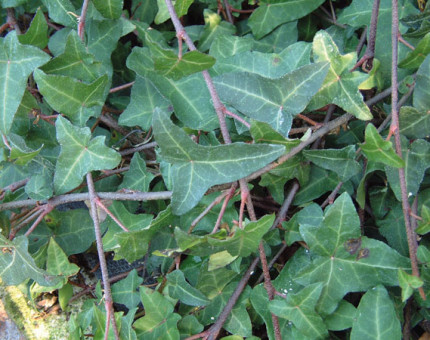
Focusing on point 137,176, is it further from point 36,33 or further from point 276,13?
point 276,13

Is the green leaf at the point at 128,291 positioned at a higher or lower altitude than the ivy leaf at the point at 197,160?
lower

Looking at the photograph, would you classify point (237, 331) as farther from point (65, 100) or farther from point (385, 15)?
point (385, 15)

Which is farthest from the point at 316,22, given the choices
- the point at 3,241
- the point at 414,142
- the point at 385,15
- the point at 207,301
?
the point at 3,241

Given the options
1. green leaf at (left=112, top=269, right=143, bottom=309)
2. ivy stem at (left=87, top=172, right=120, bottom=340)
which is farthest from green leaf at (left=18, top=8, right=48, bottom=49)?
green leaf at (left=112, top=269, right=143, bottom=309)

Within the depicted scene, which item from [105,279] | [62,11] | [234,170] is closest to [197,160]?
[234,170]

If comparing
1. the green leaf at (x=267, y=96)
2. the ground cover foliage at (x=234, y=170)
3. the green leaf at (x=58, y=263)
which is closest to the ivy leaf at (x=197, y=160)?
the ground cover foliage at (x=234, y=170)

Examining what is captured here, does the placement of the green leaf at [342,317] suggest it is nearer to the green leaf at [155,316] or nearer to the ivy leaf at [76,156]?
the green leaf at [155,316]

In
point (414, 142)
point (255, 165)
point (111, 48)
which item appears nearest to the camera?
point (255, 165)
